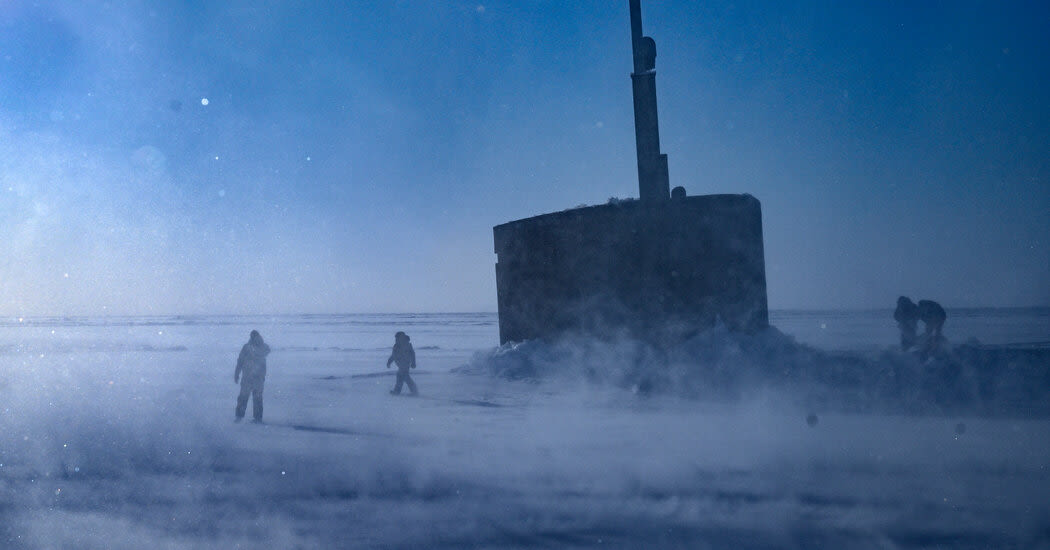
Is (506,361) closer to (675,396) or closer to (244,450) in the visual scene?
(675,396)

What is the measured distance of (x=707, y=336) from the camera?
1296 cm

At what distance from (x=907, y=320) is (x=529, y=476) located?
930 centimetres

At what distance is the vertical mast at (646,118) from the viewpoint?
14.9 metres

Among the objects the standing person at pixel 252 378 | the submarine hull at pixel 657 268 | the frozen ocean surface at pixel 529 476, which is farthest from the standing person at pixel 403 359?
the submarine hull at pixel 657 268

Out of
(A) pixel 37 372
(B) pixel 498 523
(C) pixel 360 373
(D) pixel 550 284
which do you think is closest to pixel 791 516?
(B) pixel 498 523

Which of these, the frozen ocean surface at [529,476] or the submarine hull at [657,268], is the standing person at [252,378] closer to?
the frozen ocean surface at [529,476]

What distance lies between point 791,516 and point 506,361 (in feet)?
34.5

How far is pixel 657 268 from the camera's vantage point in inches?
538

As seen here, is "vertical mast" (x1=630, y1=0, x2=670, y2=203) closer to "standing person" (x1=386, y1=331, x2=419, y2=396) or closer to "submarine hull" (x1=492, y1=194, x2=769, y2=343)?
"submarine hull" (x1=492, y1=194, x2=769, y2=343)

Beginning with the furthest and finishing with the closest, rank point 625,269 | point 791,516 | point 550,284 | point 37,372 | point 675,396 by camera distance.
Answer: point 37,372 < point 550,284 < point 625,269 < point 675,396 < point 791,516

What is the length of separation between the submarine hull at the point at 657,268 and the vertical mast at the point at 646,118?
0.90m

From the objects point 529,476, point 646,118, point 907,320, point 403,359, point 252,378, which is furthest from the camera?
point 646,118

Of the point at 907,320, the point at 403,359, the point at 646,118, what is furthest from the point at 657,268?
the point at 403,359

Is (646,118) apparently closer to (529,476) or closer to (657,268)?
(657,268)
